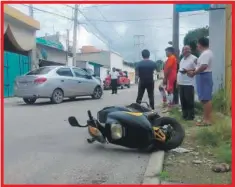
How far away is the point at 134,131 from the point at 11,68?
16.3 meters

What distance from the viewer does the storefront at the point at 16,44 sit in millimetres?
19516

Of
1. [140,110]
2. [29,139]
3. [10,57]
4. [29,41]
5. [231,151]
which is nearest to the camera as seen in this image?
[231,151]

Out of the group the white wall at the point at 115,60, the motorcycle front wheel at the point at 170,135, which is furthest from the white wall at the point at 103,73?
the motorcycle front wheel at the point at 170,135

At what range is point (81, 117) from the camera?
377 inches

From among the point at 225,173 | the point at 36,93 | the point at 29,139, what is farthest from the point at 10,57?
the point at 225,173

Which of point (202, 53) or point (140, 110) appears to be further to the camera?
point (202, 53)

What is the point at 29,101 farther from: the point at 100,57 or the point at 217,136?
the point at 100,57

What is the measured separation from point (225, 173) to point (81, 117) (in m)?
5.84

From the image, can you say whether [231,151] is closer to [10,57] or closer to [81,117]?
[81,117]

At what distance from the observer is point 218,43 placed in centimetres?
1070

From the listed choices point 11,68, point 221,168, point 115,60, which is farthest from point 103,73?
point 221,168

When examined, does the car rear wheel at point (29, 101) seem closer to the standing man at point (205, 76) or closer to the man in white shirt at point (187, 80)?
the man in white shirt at point (187, 80)

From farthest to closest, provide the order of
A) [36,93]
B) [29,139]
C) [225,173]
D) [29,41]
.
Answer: [29,41], [36,93], [29,139], [225,173]

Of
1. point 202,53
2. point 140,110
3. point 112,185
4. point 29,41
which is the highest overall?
point 29,41
